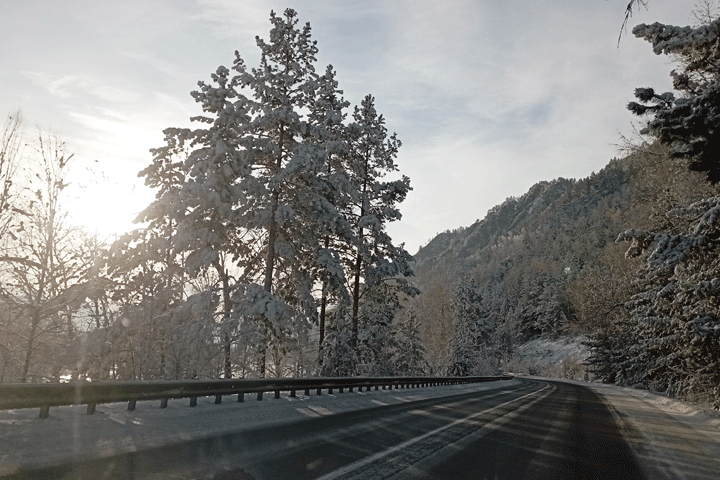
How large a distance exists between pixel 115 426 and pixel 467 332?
5891cm

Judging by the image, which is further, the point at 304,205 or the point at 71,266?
the point at 304,205

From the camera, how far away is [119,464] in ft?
19.2

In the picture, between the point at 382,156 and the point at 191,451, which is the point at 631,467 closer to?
the point at 191,451

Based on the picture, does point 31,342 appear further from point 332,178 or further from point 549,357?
point 549,357

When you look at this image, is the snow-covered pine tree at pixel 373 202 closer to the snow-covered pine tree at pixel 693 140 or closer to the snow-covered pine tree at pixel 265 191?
the snow-covered pine tree at pixel 265 191

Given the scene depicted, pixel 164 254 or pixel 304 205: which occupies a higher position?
pixel 304 205

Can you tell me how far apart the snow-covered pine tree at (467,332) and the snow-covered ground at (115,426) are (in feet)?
169

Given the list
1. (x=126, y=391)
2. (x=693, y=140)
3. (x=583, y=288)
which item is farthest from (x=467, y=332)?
(x=126, y=391)

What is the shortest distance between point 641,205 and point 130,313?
24764 millimetres

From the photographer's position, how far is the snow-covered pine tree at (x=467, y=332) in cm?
6116

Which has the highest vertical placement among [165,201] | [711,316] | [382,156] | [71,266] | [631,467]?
[382,156]

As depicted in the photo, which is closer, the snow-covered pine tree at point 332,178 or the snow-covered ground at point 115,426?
the snow-covered ground at point 115,426

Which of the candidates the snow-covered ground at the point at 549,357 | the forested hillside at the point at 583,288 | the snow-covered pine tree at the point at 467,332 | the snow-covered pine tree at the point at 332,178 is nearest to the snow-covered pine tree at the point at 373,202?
the snow-covered pine tree at the point at 332,178

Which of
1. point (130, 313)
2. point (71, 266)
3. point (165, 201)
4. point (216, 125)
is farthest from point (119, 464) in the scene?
point (216, 125)
